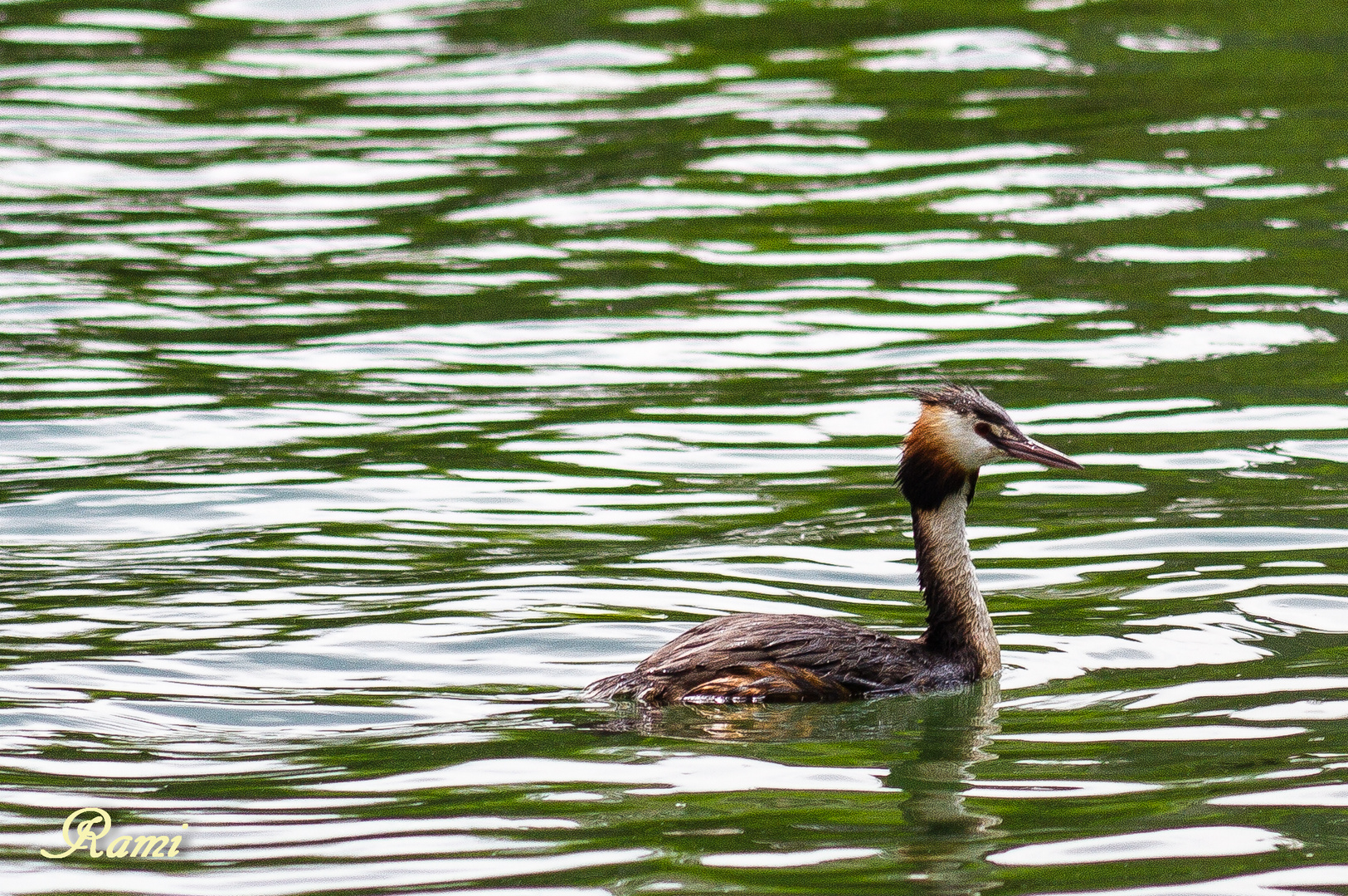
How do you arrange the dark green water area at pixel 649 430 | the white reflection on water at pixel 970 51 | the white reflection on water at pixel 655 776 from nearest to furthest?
the dark green water area at pixel 649 430 < the white reflection on water at pixel 655 776 < the white reflection on water at pixel 970 51

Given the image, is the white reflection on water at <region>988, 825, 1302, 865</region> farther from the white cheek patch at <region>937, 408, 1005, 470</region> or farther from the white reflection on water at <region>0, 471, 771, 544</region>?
the white reflection on water at <region>0, 471, 771, 544</region>

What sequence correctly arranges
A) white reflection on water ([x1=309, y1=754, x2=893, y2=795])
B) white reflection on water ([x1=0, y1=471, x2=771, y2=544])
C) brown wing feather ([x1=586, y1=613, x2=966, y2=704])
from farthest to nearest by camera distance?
white reflection on water ([x1=0, y1=471, x2=771, y2=544]), brown wing feather ([x1=586, y1=613, x2=966, y2=704]), white reflection on water ([x1=309, y1=754, x2=893, y2=795])

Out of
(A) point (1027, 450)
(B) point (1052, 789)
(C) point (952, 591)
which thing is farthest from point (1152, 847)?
(A) point (1027, 450)

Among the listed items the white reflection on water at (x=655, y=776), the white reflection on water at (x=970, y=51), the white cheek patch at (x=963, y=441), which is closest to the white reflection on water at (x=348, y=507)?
the white cheek patch at (x=963, y=441)

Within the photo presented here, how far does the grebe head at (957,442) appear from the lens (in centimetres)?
873

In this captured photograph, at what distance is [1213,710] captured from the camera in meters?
8.04

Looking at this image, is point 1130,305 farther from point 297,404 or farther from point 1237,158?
point 297,404

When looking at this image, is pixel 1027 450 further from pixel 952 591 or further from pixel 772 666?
pixel 772 666

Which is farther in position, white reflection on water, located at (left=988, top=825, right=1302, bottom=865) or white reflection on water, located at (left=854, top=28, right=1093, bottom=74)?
white reflection on water, located at (left=854, top=28, right=1093, bottom=74)

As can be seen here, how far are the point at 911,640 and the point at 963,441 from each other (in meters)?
0.90
